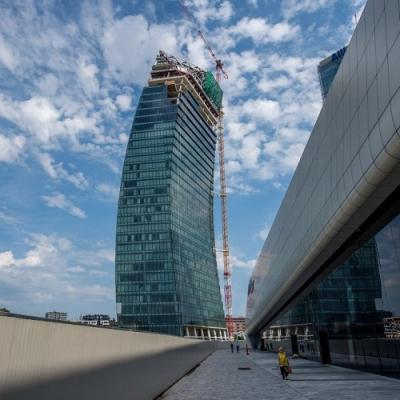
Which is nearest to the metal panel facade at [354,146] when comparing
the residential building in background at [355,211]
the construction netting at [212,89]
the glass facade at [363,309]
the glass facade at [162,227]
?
the residential building in background at [355,211]

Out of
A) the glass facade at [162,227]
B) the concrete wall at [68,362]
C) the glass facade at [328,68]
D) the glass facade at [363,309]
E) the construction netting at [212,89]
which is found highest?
the construction netting at [212,89]

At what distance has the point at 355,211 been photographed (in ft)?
59.1

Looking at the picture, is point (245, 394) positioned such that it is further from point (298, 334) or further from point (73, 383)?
point (298, 334)

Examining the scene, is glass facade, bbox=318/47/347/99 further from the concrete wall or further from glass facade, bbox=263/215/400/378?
the concrete wall

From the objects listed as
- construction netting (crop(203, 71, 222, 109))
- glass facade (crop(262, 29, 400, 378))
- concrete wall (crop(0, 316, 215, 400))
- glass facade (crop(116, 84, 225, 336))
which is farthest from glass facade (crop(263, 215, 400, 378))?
construction netting (crop(203, 71, 222, 109))

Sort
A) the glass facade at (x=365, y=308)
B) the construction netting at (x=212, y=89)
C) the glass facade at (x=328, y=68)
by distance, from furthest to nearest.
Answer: the construction netting at (x=212, y=89), the glass facade at (x=328, y=68), the glass facade at (x=365, y=308)

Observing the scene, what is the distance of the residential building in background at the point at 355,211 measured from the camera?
13320 millimetres

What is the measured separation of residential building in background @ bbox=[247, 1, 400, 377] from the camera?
1332 centimetres

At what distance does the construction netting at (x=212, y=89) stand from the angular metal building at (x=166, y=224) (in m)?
19.2

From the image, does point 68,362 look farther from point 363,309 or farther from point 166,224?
point 166,224

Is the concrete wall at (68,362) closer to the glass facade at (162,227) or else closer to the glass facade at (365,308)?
the glass facade at (365,308)

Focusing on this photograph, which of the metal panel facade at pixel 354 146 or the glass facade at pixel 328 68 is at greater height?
the glass facade at pixel 328 68

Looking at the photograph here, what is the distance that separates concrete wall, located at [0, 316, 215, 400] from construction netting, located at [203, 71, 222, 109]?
177699 millimetres

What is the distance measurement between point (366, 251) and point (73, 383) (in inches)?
712
